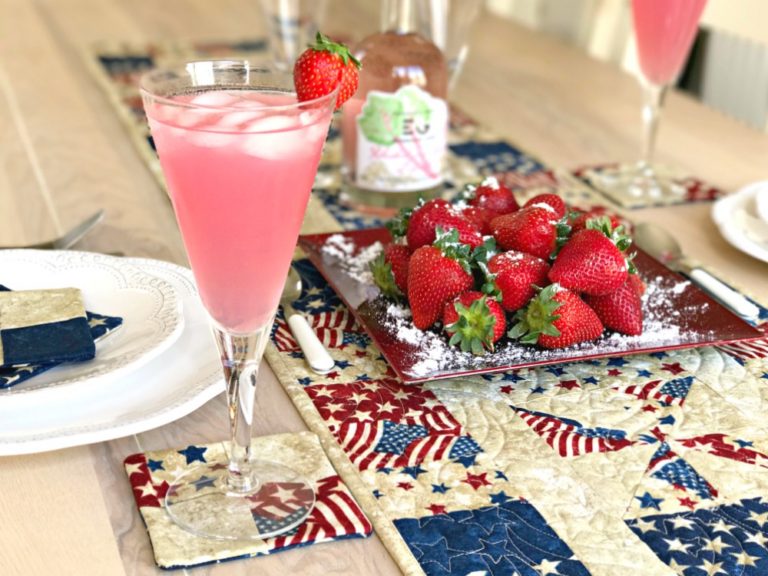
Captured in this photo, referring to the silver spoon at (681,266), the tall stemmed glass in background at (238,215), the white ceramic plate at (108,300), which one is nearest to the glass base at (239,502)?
the tall stemmed glass in background at (238,215)

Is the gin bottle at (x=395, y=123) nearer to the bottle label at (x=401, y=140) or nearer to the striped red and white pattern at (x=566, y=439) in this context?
the bottle label at (x=401, y=140)

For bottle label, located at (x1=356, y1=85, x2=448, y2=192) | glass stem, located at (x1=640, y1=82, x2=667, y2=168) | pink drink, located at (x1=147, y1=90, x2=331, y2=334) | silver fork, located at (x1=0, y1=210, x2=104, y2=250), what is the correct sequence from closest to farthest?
pink drink, located at (x1=147, y1=90, x2=331, y2=334)
silver fork, located at (x1=0, y1=210, x2=104, y2=250)
bottle label, located at (x1=356, y1=85, x2=448, y2=192)
glass stem, located at (x1=640, y1=82, x2=667, y2=168)

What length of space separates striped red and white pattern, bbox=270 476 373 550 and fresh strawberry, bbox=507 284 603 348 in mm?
233

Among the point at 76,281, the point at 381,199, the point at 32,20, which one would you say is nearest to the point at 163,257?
the point at 76,281

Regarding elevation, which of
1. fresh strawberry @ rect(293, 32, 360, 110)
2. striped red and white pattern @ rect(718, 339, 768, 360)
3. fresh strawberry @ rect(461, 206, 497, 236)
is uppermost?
fresh strawberry @ rect(293, 32, 360, 110)

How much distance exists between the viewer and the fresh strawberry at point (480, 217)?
1017 mm

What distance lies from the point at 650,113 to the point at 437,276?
2.25 ft

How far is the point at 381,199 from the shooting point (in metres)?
1.36

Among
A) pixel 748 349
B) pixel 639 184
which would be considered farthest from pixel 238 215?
pixel 639 184

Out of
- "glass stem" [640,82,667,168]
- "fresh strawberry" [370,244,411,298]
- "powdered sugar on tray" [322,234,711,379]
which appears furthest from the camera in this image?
"glass stem" [640,82,667,168]

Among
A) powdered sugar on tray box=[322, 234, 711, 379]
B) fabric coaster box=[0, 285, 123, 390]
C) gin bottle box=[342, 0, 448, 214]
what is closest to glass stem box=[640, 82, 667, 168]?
gin bottle box=[342, 0, 448, 214]

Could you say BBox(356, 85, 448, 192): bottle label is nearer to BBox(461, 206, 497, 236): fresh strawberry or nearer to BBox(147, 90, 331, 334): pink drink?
BBox(461, 206, 497, 236): fresh strawberry

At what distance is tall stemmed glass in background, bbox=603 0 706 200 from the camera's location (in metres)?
1.33

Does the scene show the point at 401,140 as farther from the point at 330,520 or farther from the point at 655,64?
the point at 330,520
